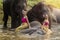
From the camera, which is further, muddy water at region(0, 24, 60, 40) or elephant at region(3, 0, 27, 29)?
elephant at region(3, 0, 27, 29)

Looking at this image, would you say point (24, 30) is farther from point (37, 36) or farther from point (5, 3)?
point (5, 3)

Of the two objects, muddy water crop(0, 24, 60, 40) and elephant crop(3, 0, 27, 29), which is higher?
elephant crop(3, 0, 27, 29)

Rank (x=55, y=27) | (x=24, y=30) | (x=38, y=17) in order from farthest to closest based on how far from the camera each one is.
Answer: (x=55, y=27) → (x=38, y=17) → (x=24, y=30)

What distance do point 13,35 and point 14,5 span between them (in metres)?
→ 1.67

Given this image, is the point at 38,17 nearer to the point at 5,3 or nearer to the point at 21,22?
the point at 21,22

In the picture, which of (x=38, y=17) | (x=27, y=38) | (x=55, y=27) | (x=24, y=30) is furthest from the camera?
(x=55, y=27)

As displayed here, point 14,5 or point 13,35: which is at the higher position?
point 14,5

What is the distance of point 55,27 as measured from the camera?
1305cm

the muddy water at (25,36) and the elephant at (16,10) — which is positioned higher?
the elephant at (16,10)

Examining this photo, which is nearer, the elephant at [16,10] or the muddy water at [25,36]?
the muddy water at [25,36]

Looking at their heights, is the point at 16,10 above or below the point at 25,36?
above

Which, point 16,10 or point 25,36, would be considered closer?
point 25,36

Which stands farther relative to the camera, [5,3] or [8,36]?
[5,3]

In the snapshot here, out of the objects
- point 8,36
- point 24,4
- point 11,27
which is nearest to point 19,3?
point 24,4
